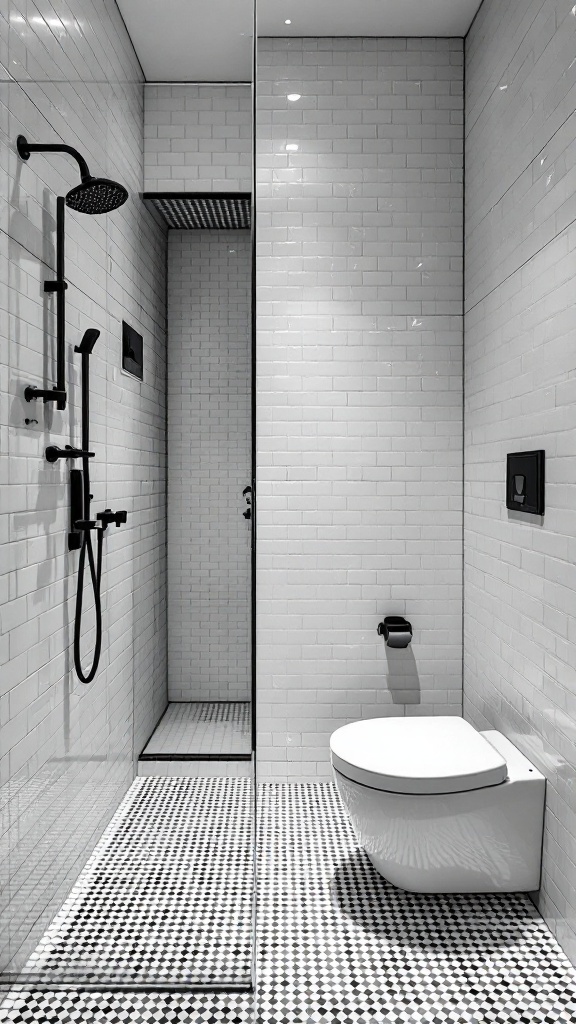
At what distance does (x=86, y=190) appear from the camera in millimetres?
1526

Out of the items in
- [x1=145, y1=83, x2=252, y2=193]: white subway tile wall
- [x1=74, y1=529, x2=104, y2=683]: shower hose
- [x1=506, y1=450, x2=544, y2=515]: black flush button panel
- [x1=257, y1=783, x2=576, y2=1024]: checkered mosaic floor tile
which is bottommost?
[x1=257, y1=783, x2=576, y2=1024]: checkered mosaic floor tile

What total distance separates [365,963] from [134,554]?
1.29 meters

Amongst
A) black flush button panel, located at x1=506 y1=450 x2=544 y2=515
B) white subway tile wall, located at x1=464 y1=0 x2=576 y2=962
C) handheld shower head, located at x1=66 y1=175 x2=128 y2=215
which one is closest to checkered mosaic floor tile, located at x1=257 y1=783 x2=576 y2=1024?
white subway tile wall, located at x1=464 y1=0 x2=576 y2=962

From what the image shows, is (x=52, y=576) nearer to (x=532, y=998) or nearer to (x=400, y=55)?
(x=532, y=998)

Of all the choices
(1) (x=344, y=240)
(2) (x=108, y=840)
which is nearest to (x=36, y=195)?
(2) (x=108, y=840)

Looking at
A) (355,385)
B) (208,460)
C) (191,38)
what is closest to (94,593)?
(208,460)

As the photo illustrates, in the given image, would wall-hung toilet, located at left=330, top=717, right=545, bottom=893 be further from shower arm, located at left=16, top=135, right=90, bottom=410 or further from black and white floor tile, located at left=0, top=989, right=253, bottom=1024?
shower arm, located at left=16, top=135, right=90, bottom=410

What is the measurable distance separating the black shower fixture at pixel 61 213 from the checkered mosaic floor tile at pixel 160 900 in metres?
0.95

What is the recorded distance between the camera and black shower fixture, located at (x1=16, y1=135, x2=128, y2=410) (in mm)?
1451

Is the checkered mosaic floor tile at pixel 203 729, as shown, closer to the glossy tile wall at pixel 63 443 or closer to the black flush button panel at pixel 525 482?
the glossy tile wall at pixel 63 443

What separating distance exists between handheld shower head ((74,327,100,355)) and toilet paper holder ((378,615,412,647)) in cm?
174

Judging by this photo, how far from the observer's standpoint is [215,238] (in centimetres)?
171

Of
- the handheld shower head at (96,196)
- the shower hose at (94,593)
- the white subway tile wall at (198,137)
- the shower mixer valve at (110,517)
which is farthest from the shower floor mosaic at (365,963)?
the white subway tile wall at (198,137)

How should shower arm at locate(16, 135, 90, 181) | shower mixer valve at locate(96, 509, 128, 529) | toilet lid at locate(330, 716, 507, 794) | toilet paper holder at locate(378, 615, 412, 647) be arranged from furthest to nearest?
toilet paper holder at locate(378, 615, 412, 647), toilet lid at locate(330, 716, 507, 794), shower mixer valve at locate(96, 509, 128, 529), shower arm at locate(16, 135, 90, 181)
